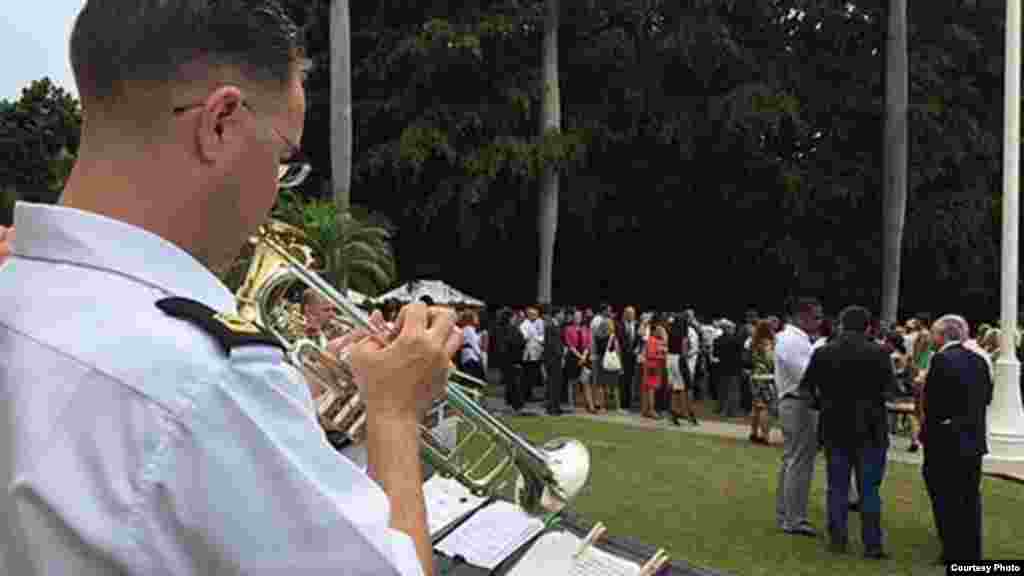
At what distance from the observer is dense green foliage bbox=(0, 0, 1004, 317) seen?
1212 inches

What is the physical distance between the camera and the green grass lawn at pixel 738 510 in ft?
29.1

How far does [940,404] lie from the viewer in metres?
8.58

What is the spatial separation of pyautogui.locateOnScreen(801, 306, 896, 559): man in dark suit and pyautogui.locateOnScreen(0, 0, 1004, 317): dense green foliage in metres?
21.0

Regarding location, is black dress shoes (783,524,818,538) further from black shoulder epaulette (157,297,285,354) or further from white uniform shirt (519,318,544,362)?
white uniform shirt (519,318,544,362)

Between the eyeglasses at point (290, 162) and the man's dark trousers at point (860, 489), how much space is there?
789cm

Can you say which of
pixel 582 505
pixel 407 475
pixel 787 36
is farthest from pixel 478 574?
pixel 787 36

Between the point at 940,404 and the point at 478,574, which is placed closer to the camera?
the point at 478,574

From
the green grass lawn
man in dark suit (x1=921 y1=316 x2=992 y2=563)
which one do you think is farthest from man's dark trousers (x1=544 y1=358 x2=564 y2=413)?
man in dark suit (x1=921 y1=316 x2=992 y2=563)

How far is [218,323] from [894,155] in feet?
91.2

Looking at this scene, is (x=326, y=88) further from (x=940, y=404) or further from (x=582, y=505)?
(x=940, y=404)

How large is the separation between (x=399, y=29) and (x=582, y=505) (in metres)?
23.7

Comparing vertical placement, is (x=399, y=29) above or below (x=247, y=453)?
above

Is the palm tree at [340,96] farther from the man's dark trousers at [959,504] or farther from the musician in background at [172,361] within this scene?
the musician in background at [172,361]

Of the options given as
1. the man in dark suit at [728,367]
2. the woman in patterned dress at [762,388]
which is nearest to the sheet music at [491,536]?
the woman in patterned dress at [762,388]
